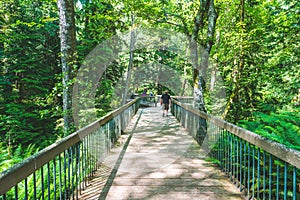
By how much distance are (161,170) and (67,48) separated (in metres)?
4.87

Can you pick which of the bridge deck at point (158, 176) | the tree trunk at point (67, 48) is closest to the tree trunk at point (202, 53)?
the bridge deck at point (158, 176)

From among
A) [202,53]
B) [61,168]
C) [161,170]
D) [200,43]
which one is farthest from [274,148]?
[200,43]

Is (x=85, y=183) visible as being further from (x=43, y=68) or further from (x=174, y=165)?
(x=43, y=68)

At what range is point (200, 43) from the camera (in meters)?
7.65

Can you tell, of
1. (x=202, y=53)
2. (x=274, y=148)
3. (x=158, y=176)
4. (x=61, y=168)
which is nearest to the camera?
(x=274, y=148)

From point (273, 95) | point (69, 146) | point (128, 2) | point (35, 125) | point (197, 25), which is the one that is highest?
point (128, 2)

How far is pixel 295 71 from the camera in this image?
7430 millimetres

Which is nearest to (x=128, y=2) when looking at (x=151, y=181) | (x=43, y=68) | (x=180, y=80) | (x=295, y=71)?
(x=295, y=71)

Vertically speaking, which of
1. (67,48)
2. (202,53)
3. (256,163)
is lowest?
(256,163)

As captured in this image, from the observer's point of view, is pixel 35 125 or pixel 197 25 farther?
pixel 35 125

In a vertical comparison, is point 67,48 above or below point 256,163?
above

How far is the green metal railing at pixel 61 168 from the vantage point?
74.7 inches

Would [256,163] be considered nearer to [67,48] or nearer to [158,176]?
[158,176]

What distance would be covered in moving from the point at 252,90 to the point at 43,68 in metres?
13.0
